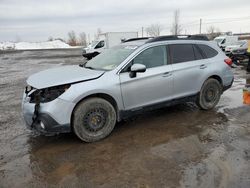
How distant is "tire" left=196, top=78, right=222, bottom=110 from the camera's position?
20.1ft

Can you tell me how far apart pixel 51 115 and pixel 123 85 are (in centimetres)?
141

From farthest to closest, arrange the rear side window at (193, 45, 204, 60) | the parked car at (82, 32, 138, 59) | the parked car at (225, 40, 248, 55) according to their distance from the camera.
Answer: the parked car at (82, 32, 138, 59)
the parked car at (225, 40, 248, 55)
the rear side window at (193, 45, 204, 60)

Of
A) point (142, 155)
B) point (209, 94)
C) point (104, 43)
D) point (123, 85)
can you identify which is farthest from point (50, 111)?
point (104, 43)

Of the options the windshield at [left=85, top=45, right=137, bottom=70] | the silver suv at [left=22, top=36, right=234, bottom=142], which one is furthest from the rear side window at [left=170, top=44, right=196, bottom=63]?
the windshield at [left=85, top=45, right=137, bottom=70]

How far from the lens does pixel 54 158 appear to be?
13.4 ft

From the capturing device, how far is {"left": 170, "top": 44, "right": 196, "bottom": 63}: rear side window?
5612mm

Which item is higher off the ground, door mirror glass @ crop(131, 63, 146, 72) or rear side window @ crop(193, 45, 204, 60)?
rear side window @ crop(193, 45, 204, 60)

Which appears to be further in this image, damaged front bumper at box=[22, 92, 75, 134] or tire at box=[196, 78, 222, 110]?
tire at box=[196, 78, 222, 110]

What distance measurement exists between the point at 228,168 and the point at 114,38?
2266 centimetres

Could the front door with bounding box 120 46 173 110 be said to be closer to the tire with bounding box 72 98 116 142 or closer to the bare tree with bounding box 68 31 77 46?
the tire with bounding box 72 98 116 142

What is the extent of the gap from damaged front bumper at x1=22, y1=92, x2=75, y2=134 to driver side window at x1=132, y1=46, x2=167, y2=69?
1.65 metres

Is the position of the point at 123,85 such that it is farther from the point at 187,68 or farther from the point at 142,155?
the point at 187,68

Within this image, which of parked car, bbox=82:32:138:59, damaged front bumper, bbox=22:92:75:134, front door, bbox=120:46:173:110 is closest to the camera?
damaged front bumper, bbox=22:92:75:134

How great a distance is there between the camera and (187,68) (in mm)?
5676
